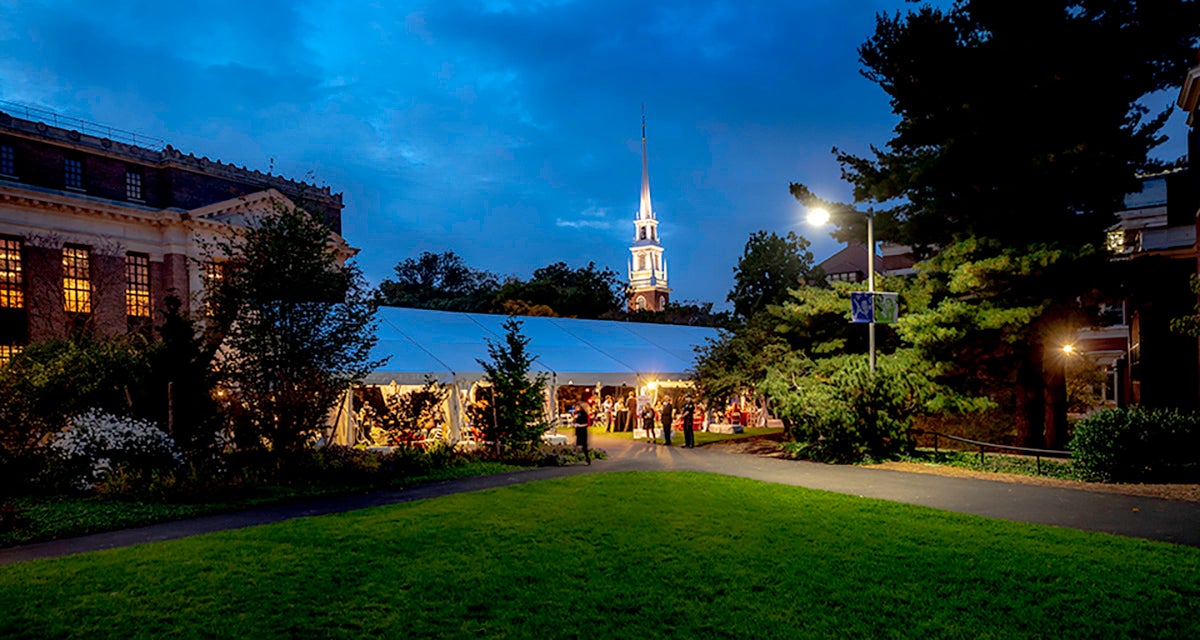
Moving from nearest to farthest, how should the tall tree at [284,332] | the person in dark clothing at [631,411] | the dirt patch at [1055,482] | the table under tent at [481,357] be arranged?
the dirt patch at [1055,482] < the tall tree at [284,332] < the table under tent at [481,357] < the person in dark clothing at [631,411]

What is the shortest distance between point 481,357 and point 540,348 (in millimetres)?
3010

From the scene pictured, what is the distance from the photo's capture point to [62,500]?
1158 centimetres

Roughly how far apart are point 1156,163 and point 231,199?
34.8 m

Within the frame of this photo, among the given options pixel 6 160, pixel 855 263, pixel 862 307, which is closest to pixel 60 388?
pixel 862 307

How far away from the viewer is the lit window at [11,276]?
27.6 metres

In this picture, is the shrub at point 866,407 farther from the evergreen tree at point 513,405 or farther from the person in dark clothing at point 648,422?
the person in dark clothing at point 648,422

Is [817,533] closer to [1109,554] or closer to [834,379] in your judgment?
[1109,554]

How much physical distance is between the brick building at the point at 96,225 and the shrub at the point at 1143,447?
77.2 ft

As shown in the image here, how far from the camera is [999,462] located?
14.6m

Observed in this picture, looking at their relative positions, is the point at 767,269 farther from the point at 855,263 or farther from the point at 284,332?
the point at 855,263

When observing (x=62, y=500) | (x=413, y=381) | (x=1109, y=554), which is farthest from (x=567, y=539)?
(x=413, y=381)

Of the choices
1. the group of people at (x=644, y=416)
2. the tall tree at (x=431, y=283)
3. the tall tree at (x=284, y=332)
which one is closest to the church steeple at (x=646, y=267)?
the tall tree at (x=431, y=283)

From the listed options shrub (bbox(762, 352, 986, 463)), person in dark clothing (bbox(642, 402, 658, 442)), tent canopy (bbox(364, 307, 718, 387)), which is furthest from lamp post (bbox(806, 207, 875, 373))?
person in dark clothing (bbox(642, 402, 658, 442))

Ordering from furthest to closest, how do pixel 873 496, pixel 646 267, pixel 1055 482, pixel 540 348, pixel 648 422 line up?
pixel 646 267
pixel 540 348
pixel 648 422
pixel 1055 482
pixel 873 496
